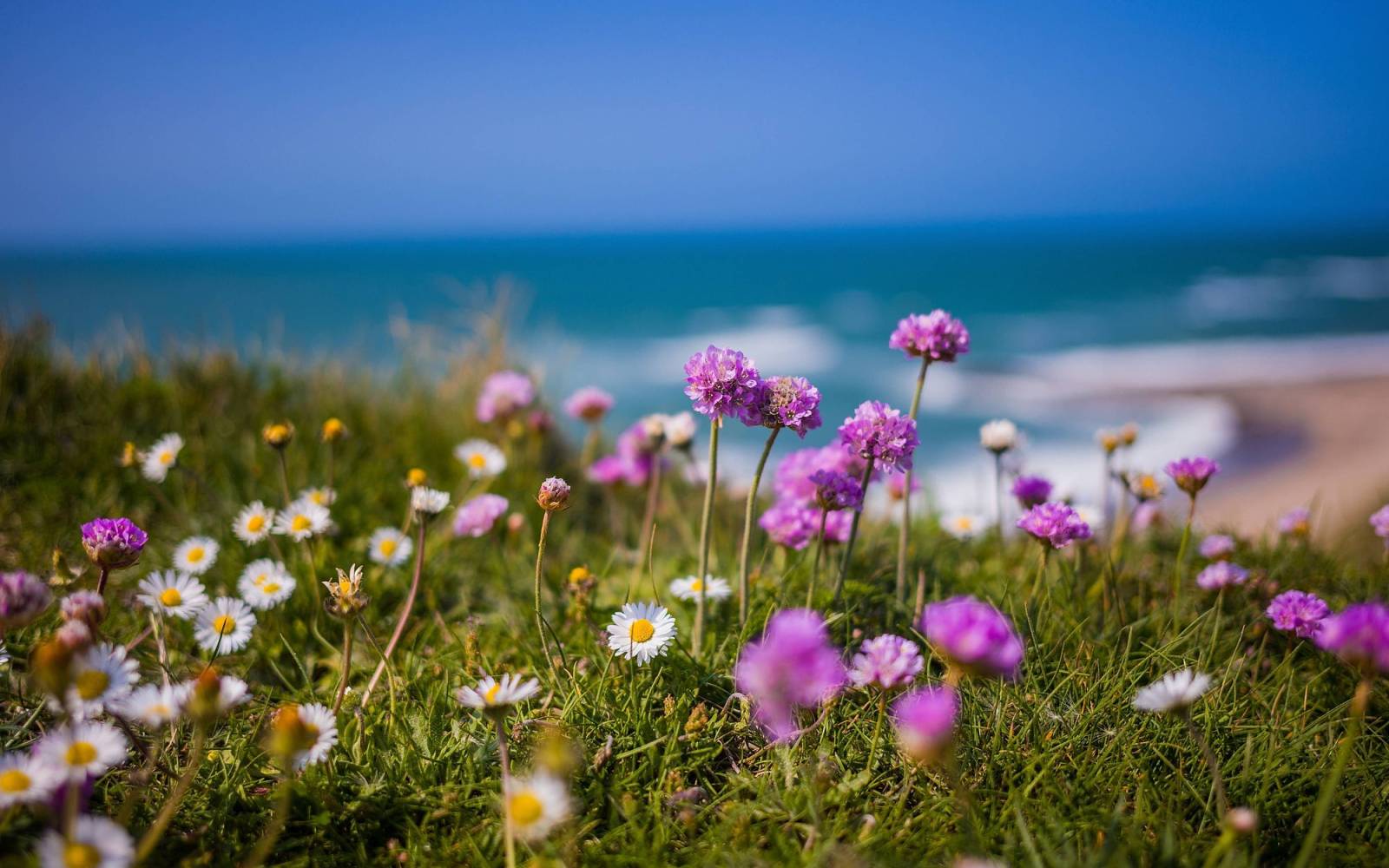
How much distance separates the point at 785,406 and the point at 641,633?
64 cm

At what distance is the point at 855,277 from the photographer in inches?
1656

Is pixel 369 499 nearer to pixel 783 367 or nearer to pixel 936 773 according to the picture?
pixel 936 773

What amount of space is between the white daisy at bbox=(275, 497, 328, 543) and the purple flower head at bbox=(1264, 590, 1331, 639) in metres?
2.63

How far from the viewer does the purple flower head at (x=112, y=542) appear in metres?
1.82

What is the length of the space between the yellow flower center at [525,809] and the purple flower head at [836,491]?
975 mm

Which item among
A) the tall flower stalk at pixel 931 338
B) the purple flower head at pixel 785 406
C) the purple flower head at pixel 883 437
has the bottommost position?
the purple flower head at pixel 883 437

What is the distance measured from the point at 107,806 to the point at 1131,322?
29.0m

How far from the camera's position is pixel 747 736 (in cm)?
197

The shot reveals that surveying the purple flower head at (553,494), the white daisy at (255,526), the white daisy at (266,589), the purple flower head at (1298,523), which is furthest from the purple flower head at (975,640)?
the purple flower head at (1298,523)

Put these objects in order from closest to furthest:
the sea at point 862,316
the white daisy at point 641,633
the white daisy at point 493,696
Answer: the white daisy at point 493,696 → the white daisy at point 641,633 → the sea at point 862,316

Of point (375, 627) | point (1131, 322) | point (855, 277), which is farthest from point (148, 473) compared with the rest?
point (855, 277)

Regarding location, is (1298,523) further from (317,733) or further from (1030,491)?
(317,733)

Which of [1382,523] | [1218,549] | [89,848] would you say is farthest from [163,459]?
[1382,523]

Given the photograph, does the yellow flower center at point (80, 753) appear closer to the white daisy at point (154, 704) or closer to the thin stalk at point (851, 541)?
the white daisy at point (154, 704)
